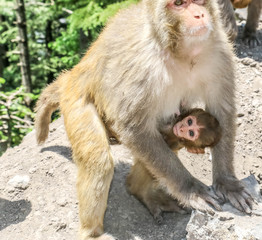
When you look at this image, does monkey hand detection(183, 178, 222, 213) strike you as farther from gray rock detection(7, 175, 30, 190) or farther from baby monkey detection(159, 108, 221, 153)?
gray rock detection(7, 175, 30, 190)

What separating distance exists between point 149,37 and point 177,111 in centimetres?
72

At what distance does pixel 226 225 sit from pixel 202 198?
28 cm

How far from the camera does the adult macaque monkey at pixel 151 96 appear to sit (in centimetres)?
317

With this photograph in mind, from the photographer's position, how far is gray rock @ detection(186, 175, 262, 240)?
3.12 meters

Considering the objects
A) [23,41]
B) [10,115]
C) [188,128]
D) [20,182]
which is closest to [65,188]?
[20,182]

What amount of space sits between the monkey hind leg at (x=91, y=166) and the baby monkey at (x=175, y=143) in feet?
1.65

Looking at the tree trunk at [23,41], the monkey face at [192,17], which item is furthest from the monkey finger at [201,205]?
the tree trunk at [23,41]

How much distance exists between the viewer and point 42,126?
4.46 meters

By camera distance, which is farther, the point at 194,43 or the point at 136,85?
the point at 136,85

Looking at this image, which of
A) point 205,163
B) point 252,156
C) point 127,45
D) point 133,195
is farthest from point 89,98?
point 252,156

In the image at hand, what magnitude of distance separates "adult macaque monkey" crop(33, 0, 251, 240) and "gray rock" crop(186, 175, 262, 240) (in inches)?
3.1

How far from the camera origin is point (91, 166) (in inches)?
143

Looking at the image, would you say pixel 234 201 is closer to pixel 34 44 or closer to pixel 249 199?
pixel 249 199

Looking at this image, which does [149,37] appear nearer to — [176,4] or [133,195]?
[176,4]
